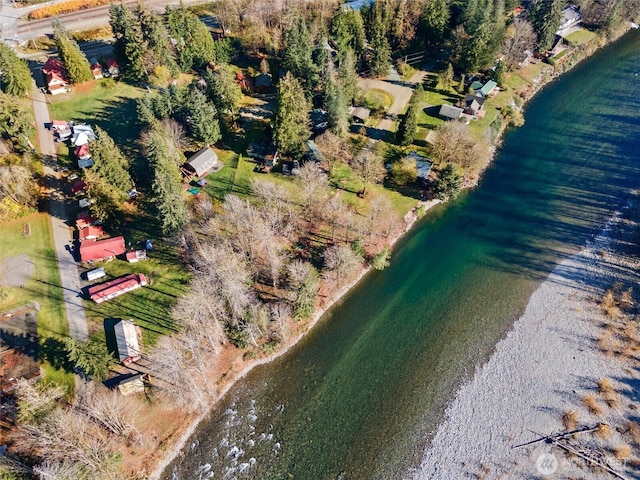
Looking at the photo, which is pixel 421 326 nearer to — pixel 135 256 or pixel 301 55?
pixel 135 256

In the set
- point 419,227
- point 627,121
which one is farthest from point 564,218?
point 627,121


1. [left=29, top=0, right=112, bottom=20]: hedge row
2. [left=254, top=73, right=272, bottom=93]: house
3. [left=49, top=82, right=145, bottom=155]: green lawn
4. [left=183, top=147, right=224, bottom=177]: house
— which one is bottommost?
[left=183, top=147, right=224, bottom=177]: house

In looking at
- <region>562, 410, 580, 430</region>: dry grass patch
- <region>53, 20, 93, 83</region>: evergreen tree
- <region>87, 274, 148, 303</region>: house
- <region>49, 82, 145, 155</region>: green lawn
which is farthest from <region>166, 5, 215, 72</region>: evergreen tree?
<region>562, 410, 580, 430</region>: dry grass patch

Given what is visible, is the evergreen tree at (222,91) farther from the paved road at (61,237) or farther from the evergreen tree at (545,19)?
the evergreen tree at (545,19)

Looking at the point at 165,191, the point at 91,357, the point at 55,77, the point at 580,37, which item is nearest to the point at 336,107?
the point at 165,191

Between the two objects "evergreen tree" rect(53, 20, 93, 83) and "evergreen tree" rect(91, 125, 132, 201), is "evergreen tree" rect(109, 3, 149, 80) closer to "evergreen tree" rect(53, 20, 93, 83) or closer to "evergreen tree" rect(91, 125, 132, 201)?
"evergreen tree" rect(53, 20, 93, 83)

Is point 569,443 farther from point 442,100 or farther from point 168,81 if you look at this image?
point 168,81
